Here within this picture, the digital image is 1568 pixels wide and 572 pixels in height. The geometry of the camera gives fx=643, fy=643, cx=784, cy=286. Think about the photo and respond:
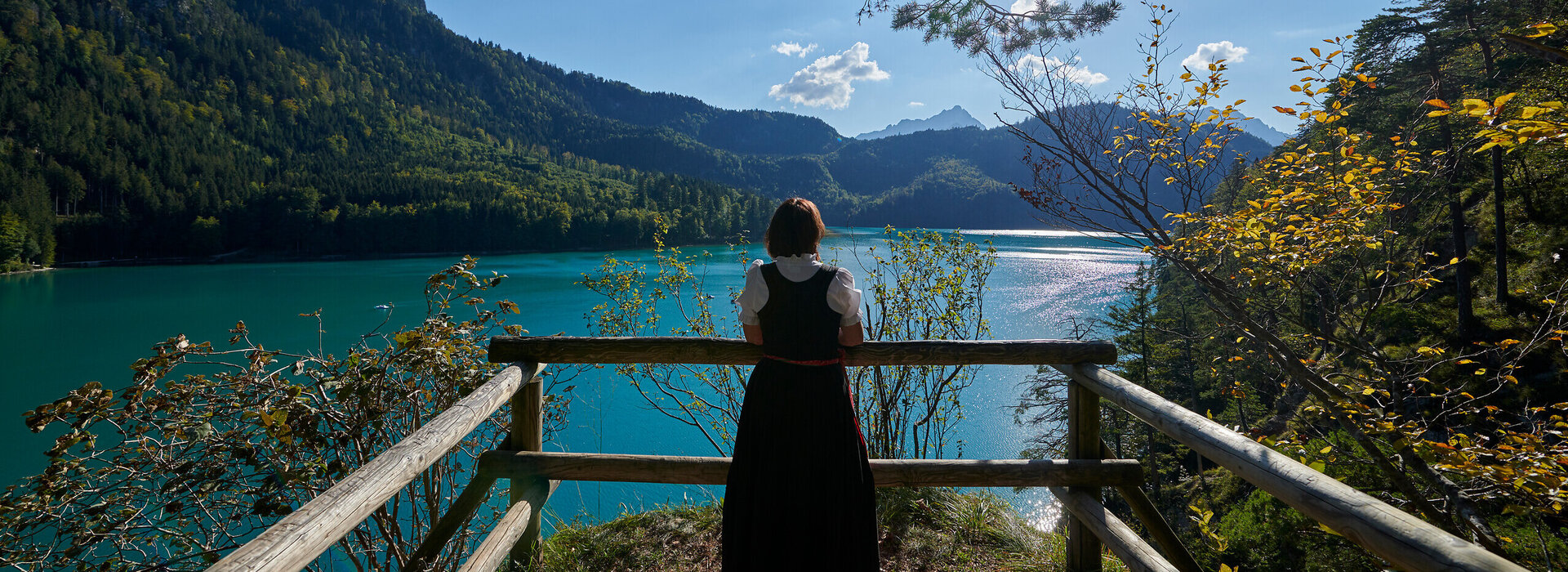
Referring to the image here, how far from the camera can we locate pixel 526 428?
8.18 feet

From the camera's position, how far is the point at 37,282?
120ft

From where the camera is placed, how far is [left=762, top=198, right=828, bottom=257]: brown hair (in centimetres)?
200

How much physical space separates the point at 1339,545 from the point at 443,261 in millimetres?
58281

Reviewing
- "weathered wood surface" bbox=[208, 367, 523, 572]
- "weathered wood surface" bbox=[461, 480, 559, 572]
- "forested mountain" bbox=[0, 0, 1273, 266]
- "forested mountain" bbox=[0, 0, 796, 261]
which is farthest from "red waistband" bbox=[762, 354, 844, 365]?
"forested mountain" bbox=[0, 0, 796, 261]

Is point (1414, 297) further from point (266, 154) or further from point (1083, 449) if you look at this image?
point (266, 154)

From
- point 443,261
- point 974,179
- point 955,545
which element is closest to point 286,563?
point 955,545

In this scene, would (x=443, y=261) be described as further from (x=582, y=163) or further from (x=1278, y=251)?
(x=582, y=163)

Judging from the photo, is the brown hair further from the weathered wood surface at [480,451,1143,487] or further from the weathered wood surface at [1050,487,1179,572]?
the weathered wood surface at [1050,487,1179,572]

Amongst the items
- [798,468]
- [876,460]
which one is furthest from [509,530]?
[876,460]

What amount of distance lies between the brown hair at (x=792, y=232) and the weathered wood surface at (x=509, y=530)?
1306mm

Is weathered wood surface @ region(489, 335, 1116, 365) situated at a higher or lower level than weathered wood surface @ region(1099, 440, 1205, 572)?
higher

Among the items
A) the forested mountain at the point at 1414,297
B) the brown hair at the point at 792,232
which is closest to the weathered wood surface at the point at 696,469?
the brown hair at the point at 792,232

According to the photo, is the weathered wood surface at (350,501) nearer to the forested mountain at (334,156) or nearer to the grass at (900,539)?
the grass at (900,539)

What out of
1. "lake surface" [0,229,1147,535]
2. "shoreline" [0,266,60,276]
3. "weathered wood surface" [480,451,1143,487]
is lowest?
"lake surface" [0,229,1147,535]
